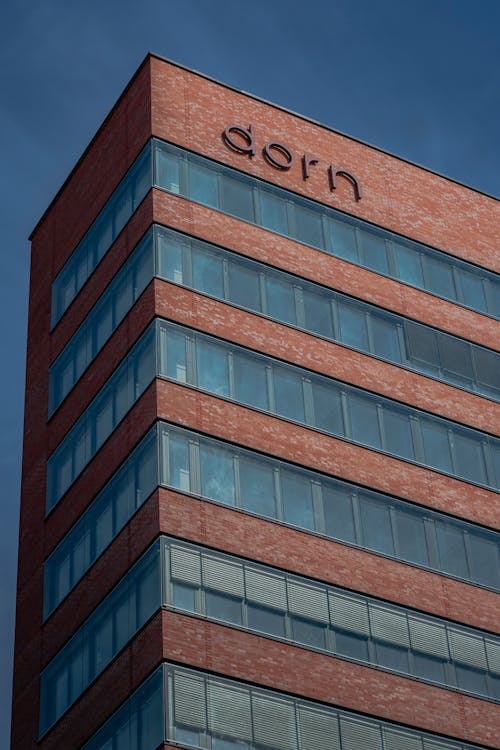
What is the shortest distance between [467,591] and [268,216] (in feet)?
46.8

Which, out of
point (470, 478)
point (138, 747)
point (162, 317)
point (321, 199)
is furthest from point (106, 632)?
point (321, 199)

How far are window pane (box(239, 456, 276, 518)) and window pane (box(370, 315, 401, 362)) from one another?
746 centimetres

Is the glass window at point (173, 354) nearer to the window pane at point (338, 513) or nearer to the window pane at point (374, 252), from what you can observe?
the window pane at point (338, 513)

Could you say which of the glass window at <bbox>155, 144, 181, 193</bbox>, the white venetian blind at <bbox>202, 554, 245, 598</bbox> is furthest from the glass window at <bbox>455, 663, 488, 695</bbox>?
A: the glass window at <bbox>155, 144, 181, 193</bbox>

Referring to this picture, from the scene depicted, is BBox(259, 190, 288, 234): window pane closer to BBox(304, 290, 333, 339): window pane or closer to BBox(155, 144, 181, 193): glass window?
BBox(304, 290, 333, 339): window pane

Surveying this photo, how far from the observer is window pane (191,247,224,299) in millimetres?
51719

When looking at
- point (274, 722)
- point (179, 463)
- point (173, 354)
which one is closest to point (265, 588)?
point (274, 722)

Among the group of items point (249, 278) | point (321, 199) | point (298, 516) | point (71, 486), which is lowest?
point (298, 516)

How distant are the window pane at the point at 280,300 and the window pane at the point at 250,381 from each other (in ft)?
7.50

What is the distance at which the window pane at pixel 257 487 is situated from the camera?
48.0 metres

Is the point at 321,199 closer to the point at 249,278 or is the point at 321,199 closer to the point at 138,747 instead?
the point at 249,278

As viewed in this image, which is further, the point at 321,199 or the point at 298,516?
the point at 321,199

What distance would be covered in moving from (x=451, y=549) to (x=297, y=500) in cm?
562

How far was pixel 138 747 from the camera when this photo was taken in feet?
142
